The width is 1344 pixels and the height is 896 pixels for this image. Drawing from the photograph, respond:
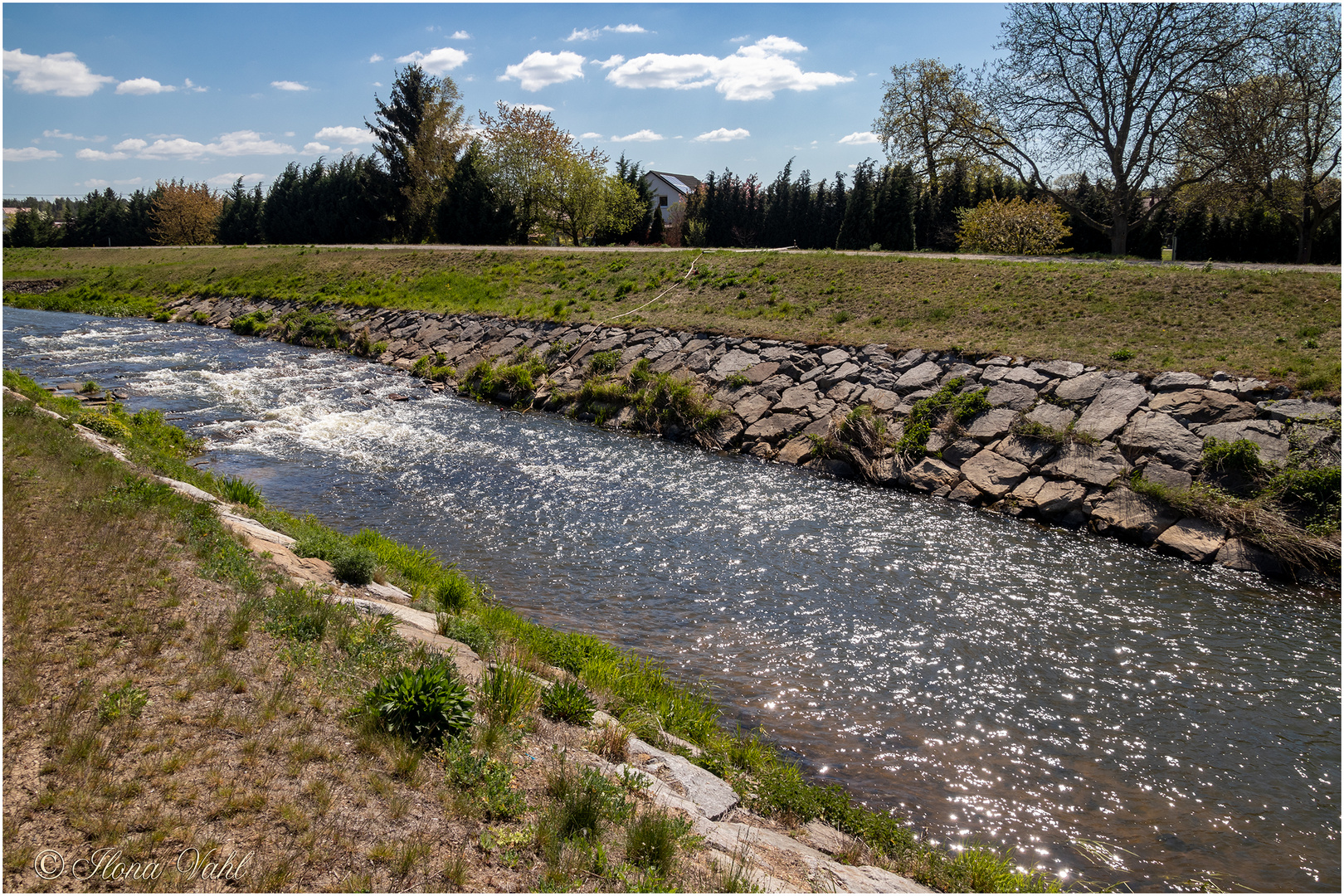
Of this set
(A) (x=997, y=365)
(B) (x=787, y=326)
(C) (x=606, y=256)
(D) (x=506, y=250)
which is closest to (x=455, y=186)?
(D) (x=506, y=250)

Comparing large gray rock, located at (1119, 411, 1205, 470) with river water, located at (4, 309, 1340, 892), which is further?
large gray rock, located at (1119, 411, 1205, 470)

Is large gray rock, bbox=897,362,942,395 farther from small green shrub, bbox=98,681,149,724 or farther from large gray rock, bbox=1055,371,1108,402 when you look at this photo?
small green shrub, bbox=98,681,149,724

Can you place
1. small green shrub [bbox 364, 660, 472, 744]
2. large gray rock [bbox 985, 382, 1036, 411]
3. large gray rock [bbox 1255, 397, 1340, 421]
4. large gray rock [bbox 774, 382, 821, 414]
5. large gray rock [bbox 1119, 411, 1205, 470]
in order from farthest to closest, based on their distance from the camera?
large gray rock [bbox 774, 382, 821, 414], large gray rock [bbox 985, 382, 1036, 411], large gray rock [bbox 1119, 411, 1205, 470], large gray rock [bbox 1255, 397, 1340, 421], small green shrub [bbox 364, 660, 472, 744]

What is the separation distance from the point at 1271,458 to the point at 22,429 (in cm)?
1811

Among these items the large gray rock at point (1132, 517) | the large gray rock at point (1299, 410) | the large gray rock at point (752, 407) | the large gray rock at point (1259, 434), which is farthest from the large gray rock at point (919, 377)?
the large gray rock at point (1299, 410)

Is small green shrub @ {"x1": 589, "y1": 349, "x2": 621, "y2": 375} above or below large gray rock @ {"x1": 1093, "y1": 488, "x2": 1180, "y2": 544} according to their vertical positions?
above

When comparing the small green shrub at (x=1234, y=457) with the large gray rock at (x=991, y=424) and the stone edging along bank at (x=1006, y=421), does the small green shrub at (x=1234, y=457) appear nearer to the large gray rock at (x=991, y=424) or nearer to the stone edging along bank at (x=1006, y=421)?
the stone edging along bank at (x=1006, y=421)

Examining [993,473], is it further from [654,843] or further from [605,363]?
[654,843]

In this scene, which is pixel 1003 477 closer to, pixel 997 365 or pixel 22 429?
pixel 997 365

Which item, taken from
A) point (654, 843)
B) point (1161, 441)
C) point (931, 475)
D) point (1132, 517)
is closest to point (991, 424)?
point (931, 475)

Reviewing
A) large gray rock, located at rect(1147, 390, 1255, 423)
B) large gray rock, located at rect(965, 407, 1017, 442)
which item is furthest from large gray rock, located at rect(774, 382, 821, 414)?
large gray rock, located at rect(1147, 390, 1255, 423)

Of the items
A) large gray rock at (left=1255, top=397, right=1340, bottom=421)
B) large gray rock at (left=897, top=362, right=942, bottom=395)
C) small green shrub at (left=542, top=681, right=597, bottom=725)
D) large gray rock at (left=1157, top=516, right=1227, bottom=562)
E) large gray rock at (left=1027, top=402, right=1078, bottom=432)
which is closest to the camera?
small green shrub at (left=542, top=681, right=597, bottom=725)

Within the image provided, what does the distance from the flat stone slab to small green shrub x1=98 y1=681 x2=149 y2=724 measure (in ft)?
10.2

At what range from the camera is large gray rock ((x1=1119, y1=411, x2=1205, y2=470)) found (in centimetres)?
1167
